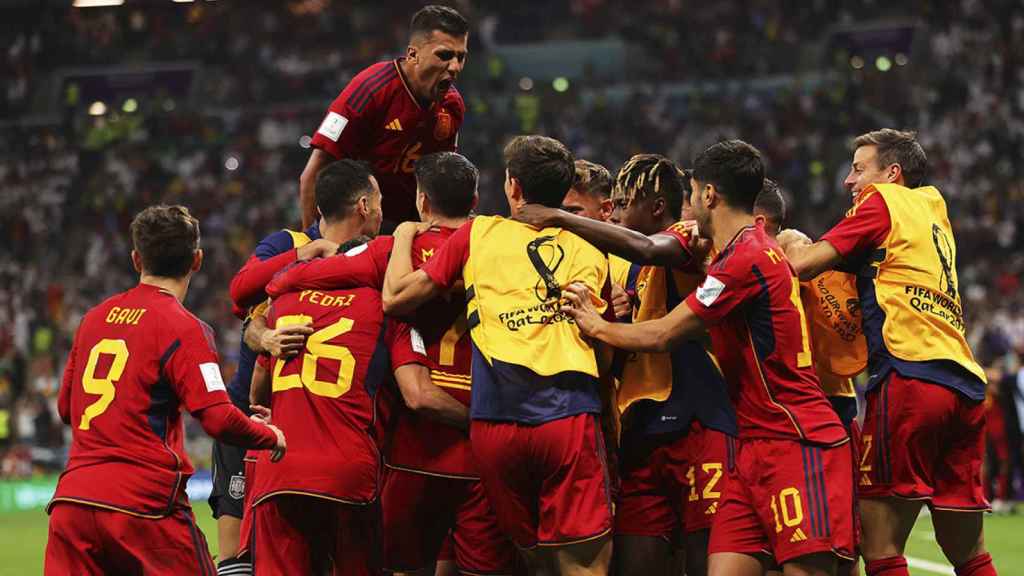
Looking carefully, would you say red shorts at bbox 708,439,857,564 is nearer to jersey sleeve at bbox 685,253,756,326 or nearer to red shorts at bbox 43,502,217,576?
jersey sleeve at bbox 685,253,756,326

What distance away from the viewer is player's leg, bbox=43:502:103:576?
5.49 metres

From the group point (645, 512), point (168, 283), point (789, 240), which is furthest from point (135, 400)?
point (789, 240)

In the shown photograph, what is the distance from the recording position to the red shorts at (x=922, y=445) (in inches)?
253

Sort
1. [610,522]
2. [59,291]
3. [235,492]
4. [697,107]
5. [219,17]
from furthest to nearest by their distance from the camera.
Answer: [219,17], [697,107], [59,291], [235,492], [610,522]

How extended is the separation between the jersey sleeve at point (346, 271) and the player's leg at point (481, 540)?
1142 mm

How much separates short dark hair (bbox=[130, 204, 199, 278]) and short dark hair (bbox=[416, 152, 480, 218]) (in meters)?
1.12

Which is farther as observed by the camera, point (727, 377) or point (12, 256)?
point (12, 256)

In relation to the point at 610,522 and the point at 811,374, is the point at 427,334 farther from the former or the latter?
the point at 811,374

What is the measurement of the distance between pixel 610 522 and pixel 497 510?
0.51m

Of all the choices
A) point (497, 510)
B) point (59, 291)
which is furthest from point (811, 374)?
point (59, 291)

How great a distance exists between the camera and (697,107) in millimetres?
30641

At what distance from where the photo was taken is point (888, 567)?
645 cm

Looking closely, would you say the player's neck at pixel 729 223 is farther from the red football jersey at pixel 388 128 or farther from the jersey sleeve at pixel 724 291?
the red football jersey at pixel 388 128

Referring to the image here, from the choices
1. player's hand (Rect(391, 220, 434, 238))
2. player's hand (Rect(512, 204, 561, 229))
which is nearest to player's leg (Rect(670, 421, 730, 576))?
player's hand (Rect(512, 204, 561, 229))
